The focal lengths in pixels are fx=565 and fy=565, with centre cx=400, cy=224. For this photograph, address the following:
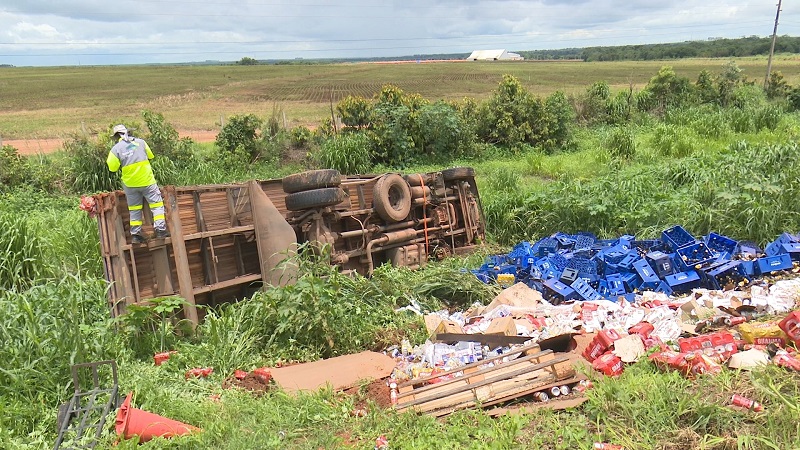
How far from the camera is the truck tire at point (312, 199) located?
6.61 metres

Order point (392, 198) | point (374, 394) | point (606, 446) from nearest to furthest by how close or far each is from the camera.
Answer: point (606, 446) < point (374, 394) < point (392, 198)

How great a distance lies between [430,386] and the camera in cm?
433

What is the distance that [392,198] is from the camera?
7879 millimetres

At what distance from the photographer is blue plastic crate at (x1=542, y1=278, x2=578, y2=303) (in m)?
6.42

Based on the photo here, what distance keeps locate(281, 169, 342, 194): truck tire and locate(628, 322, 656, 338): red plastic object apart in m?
3.72

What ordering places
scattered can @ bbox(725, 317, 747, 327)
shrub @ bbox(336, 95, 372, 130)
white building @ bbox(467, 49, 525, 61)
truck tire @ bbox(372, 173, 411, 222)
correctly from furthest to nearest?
white building @ bbox(467, 49, 525, 61), shrub @ bbox(336, 95, 372, 130), truck tire @ bbox(372, 173, 411, 222), scattered can @ bbox(725, 317, 747, 327)

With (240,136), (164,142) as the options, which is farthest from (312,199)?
(240,136)

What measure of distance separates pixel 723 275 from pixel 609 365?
308cm

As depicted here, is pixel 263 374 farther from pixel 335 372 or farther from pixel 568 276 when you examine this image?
→ pixel 568 276

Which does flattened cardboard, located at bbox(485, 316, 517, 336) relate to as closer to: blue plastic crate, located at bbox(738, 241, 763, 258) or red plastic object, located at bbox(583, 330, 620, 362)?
red plastic object, located at bbox(583, 330, 620, 362)

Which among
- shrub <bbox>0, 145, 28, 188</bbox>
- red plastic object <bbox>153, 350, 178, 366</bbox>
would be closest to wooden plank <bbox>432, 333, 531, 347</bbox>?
red plastic object <bbox>153, 350, 178, 366</bbox>

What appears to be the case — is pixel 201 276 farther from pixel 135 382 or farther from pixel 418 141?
pixel 418 141

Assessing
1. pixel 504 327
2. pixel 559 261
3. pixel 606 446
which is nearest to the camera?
pixel 606 446

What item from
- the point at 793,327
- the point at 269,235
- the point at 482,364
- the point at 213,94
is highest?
the point at 213,94
